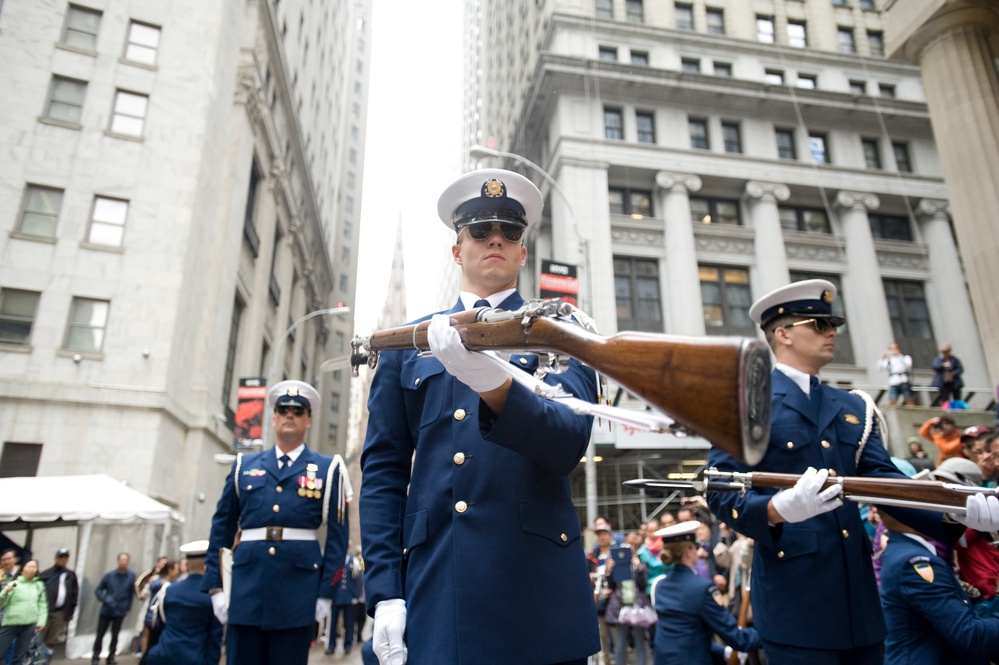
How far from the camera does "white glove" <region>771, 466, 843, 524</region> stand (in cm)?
270

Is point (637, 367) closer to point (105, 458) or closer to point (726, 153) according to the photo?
point (105, 458)

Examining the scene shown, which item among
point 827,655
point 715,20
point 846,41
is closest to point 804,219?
point 846,41

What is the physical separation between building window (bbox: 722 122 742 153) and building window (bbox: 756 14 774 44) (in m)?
5.79

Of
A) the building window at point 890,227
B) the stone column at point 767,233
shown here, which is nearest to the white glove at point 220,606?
the stone column at point 767,233

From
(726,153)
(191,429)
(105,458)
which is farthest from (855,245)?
(105,458)

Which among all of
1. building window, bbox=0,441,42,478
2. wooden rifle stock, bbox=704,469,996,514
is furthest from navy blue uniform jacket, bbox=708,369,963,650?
building window, bbox=0,441,42,478

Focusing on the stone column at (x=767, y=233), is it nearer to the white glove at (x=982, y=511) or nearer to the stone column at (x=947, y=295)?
the stone column at (x=947, y=295)

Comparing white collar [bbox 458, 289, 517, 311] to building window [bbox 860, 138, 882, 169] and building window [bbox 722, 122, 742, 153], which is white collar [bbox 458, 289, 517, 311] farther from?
building window [bbox 860, 138, 882, 169]

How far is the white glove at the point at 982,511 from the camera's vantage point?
2754mm

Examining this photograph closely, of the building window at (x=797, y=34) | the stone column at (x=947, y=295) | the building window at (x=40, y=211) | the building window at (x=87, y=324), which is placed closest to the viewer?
the building window at (x=87, y=324)

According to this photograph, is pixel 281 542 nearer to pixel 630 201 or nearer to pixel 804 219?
pixel 630 201

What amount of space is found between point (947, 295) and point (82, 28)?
36980 millimetres

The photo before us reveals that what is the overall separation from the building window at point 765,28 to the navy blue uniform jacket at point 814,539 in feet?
120

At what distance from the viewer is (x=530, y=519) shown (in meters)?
A: 2.30
